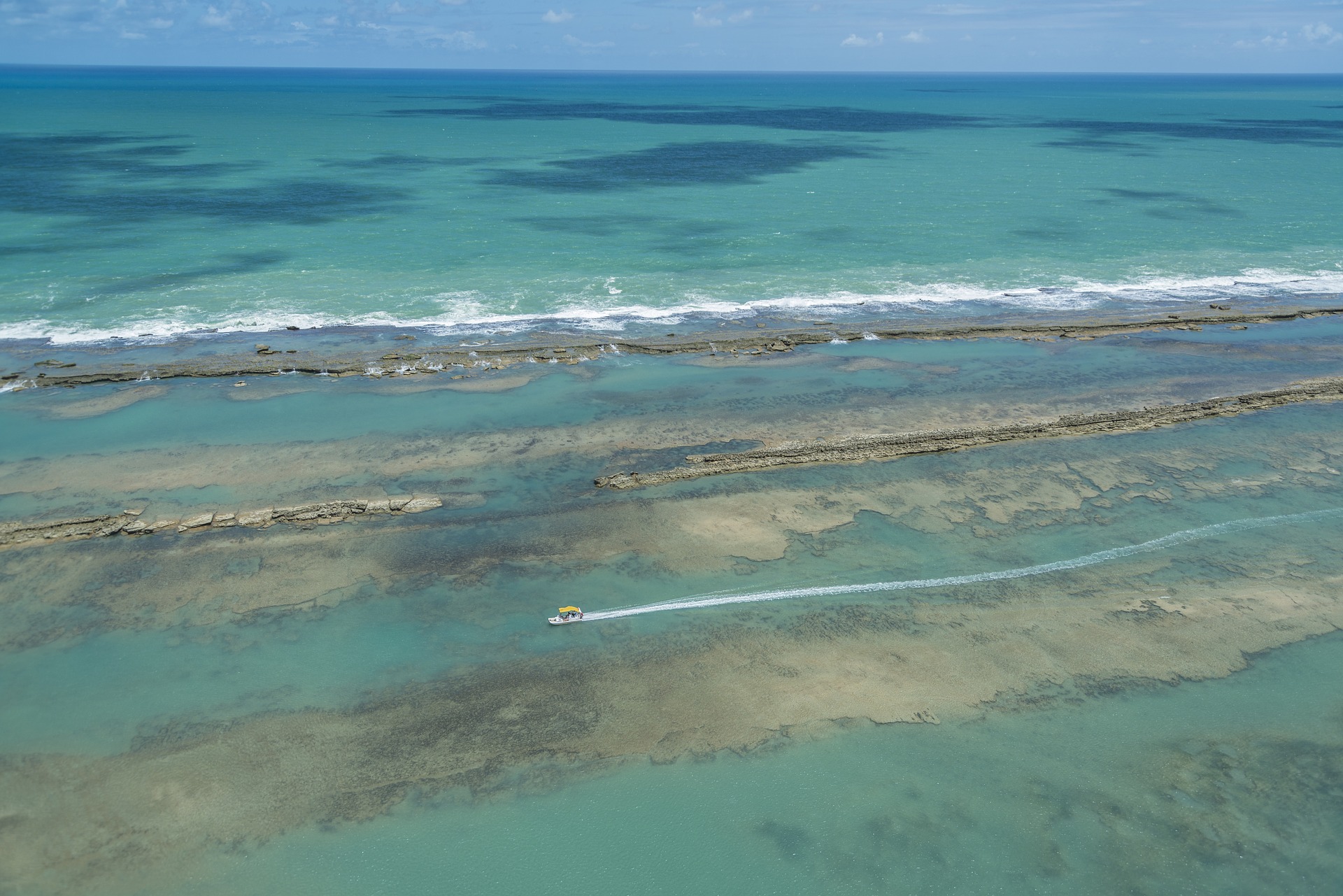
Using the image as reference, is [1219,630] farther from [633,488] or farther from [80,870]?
[80,870]

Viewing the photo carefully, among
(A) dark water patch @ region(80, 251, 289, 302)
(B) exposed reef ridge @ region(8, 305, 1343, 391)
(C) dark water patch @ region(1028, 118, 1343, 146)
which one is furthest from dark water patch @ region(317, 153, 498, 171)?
(C) dark water patch @ region(1028, 118, 1343, 146)

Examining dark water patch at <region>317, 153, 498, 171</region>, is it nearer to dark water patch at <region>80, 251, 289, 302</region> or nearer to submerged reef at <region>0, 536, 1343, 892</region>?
dark water patch at <region>80, 251, 289, 302</region>

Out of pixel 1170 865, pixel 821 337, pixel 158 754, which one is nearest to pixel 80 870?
pixel 158 754

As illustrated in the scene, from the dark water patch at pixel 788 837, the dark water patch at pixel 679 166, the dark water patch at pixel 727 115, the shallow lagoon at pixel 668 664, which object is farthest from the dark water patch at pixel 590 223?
the dark water patch at pixel 727 115

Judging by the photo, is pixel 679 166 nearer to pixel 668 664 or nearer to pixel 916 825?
pixel 668 664

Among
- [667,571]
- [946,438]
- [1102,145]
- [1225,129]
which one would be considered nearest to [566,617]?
[667,571]
